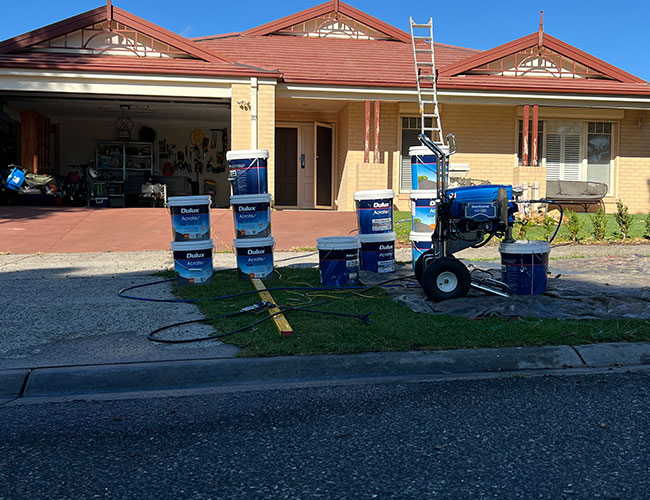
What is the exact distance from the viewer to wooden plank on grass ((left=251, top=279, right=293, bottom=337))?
5191mm

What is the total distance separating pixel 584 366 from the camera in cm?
472

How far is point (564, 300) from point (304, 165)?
14.1m

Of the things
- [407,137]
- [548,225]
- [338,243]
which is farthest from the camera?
[407,137]

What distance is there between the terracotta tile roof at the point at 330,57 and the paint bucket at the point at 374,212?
9.09 meters

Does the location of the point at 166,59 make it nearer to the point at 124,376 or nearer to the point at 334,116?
the point at 334,116

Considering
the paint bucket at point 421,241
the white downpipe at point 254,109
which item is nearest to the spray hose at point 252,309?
the paint bucket at point 421,241

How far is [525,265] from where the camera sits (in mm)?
6438

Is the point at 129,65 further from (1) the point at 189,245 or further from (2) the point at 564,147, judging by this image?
(2) the point at 564,147

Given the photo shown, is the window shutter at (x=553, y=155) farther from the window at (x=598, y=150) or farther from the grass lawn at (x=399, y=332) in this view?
the grass lawn at (x=399, y=332)

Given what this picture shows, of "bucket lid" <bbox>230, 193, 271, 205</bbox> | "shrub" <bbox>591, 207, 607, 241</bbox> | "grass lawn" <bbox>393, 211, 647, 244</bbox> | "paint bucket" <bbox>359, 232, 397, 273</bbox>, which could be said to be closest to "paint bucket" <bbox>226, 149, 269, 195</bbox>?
"bucket lid" <bbox>230, 193, 271, 205</bbox>

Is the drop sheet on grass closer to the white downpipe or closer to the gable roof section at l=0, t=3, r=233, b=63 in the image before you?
the white downpipe

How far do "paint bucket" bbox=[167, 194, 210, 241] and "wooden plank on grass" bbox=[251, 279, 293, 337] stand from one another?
903 mm

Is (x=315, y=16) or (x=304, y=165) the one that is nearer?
(x=304, y=165)

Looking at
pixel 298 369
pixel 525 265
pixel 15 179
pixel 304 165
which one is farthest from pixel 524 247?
pixel 15 179
